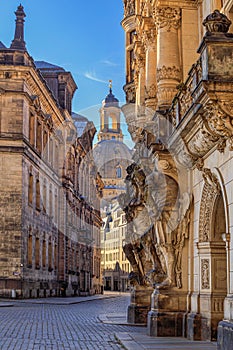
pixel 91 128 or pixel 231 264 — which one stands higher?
pixel 91 128

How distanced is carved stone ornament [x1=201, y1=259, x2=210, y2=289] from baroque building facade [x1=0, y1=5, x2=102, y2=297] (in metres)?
25.5

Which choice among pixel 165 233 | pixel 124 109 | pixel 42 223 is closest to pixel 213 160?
pixel 165 233

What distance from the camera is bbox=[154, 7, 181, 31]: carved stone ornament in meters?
17.8

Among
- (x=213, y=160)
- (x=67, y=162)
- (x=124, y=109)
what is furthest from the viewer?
(x=67, y=162)

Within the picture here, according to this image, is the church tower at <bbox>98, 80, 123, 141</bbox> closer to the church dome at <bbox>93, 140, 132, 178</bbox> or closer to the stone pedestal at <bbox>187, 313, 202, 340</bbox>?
the church dome at <bbox>93, 140, 132, 178</bbox>

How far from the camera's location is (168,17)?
1781 cm

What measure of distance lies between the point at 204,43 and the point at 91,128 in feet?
228

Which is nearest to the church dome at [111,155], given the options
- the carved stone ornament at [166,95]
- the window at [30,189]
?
the window at [30,189]

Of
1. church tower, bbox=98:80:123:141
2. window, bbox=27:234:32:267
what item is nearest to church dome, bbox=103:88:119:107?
church tower, bbox=98:80:123:141

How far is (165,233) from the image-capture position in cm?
1574

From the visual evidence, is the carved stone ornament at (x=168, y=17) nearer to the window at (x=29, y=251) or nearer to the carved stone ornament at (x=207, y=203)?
the carved stone ornament at (x=207, y=203)

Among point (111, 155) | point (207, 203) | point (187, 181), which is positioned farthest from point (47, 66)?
point (111, 155)

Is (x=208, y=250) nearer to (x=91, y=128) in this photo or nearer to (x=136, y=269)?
(x=136, y=269)

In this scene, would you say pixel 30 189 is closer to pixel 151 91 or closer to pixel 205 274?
pixel 151 91
